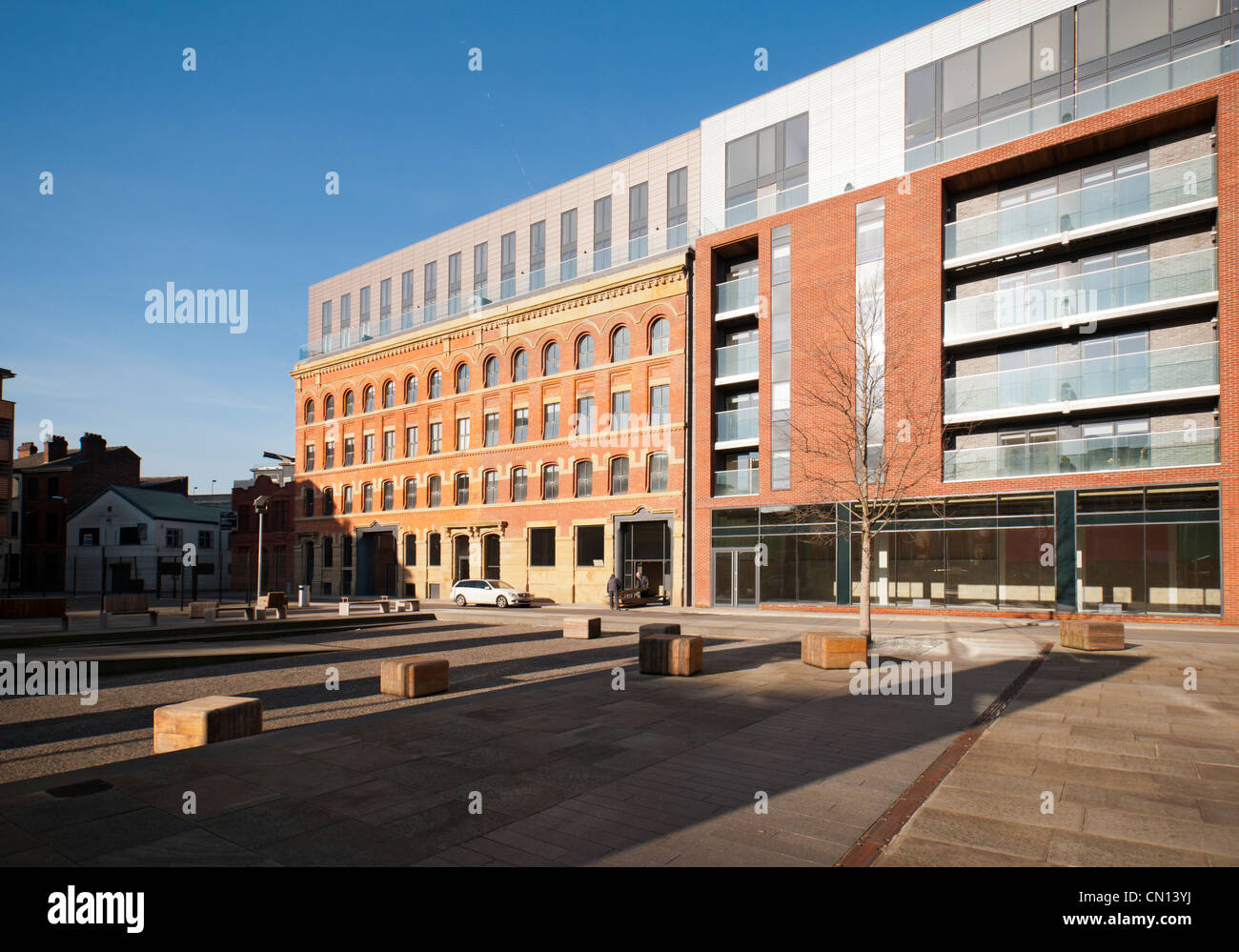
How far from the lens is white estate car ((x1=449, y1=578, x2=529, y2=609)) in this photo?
35406 mm

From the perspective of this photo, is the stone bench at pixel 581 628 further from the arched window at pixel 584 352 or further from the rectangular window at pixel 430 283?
the rectangular window at pixel 430 283

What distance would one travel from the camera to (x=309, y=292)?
5741 cm

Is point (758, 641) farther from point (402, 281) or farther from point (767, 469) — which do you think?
point (402, 281)

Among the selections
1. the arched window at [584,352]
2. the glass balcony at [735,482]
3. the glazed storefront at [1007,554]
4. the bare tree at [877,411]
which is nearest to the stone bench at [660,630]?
the glazed storefront at [1007,554]

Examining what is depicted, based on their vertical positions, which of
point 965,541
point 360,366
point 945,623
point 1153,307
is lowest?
point 945,623

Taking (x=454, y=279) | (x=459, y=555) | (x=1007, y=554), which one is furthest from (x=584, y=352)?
(x=1007, y=554)

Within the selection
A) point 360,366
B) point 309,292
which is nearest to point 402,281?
point 360,366

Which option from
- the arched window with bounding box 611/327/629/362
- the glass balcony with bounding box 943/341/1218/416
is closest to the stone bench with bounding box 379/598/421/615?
the arched window with bounding box 611/327/629/362

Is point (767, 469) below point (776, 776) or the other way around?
the other way around

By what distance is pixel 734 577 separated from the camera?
31672 mm

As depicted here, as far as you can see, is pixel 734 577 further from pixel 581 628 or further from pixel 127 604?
pixel 127 604

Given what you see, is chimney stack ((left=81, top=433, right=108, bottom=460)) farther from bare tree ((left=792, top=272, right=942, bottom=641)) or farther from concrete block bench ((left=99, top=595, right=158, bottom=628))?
bare tree ((left=792, top=272, right=942, bottom=641))

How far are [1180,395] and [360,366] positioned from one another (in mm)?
43635

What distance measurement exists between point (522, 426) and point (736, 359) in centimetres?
1330
